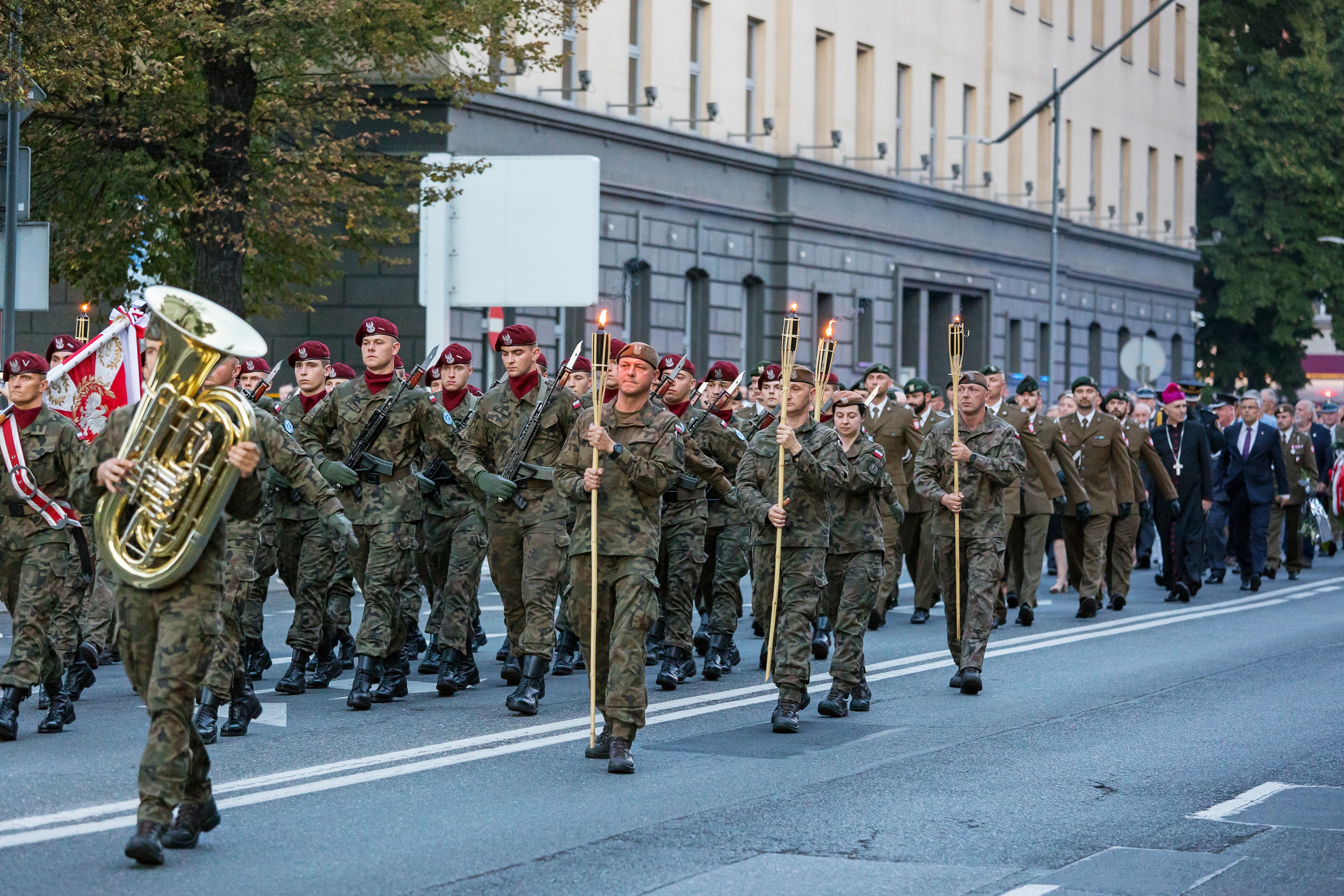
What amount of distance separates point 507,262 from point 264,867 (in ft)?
58.8

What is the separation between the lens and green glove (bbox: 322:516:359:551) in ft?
28.3

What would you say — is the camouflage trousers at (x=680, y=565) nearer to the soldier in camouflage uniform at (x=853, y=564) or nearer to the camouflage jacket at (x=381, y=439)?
the soldier in camouflage uniform at (x=853, y=564)

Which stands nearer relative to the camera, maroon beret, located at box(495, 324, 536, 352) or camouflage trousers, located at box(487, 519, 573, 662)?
camouflage trousers, located at box(487, 519, 573, 662)

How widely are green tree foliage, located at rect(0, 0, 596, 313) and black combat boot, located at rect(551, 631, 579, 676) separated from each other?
8391 mm

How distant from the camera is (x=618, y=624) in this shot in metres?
9.84

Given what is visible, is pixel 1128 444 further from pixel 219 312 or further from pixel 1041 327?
pixel 1041 327

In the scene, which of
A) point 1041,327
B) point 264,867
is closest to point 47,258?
point 264,867

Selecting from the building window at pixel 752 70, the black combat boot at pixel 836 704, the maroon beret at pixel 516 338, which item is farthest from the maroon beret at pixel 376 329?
the building window at pixel 752 70

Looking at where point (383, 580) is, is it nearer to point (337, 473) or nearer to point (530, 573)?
point (337, 473)

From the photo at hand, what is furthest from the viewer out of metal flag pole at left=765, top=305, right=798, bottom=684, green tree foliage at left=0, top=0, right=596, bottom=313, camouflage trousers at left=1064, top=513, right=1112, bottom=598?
green tree foliage at left=0, top=0, right=596, bottom=313

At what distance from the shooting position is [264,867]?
743 cm

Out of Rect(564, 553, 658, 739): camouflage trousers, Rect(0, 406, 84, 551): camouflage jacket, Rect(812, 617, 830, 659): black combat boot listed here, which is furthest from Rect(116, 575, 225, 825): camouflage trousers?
Rect(812, 617, 830, 659): black combat boot

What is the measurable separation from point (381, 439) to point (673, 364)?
287 centimetres

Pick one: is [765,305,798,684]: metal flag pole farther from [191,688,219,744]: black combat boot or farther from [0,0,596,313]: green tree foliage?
[0,0,596,313]: green tree foliage
